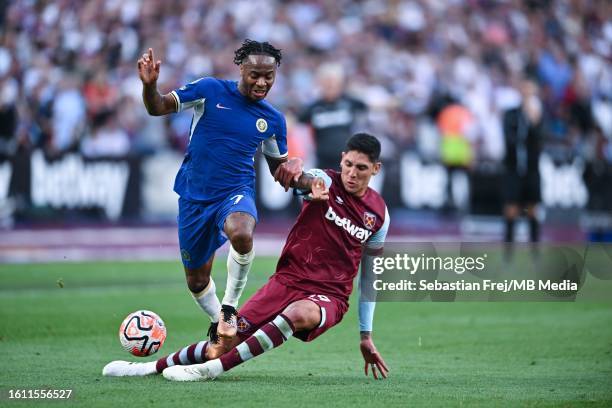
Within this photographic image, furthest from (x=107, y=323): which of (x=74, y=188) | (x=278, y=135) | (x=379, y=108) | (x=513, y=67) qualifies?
(x=513, y=67)

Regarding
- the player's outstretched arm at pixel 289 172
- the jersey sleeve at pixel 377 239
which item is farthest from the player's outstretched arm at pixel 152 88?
the jersey sleeve at pixel 377 239

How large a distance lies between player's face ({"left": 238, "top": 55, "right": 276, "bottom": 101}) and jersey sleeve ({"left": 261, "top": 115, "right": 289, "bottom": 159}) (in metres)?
0.33

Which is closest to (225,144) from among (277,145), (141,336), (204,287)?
(277,145)

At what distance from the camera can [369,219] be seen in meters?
7.70

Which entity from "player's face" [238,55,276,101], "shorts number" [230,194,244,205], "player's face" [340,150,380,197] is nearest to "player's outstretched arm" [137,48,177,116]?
"player's face" [238,55,276,101]

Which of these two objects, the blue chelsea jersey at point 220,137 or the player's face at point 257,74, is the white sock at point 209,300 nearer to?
the blue chelsea jersey at point 220,137

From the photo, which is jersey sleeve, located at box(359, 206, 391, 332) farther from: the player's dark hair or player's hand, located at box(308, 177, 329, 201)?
player's hand, located at box(308, 177, 329, 201)

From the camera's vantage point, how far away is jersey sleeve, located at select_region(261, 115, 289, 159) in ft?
28.4

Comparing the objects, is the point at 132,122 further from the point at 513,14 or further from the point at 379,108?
the point at 513,14

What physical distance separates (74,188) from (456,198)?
700cm

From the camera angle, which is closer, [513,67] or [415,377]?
[415,377]

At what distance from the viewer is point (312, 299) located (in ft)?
24.2

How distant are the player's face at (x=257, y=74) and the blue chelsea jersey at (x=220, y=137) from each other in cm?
12

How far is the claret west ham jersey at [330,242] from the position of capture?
7.58 m
